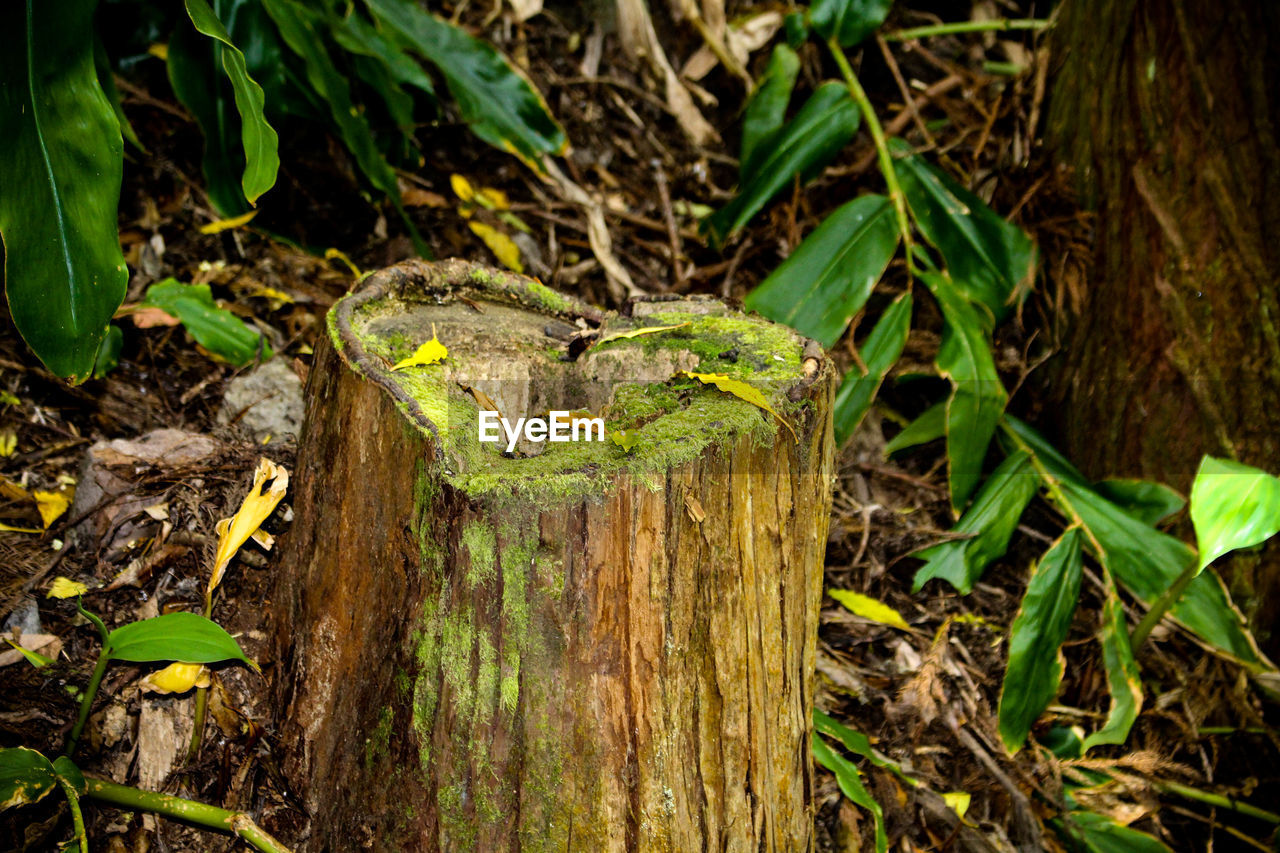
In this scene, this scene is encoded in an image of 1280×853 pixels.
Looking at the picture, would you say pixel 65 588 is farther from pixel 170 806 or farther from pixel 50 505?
pixel 170 806

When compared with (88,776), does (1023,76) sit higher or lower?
higher

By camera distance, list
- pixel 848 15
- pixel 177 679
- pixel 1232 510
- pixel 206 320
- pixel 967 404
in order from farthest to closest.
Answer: pixel 848 15 < pixel 967 404 < pixel 206 320 < pixel 1232 510 < pixel 177 679

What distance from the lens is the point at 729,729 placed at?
1040 millimetres

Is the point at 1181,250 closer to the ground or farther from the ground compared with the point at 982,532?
farther from the ground

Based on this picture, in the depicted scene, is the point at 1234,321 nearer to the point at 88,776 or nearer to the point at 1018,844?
the point at 1018,844

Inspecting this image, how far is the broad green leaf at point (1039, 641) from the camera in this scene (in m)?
1.54

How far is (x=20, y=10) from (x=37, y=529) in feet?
2.62

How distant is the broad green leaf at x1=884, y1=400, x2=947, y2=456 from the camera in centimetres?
196

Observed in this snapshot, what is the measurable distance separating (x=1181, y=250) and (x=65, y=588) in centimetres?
229

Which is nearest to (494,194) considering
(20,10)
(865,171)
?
(865,171)

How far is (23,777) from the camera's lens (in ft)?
3.26

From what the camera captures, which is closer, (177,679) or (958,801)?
(177,679)

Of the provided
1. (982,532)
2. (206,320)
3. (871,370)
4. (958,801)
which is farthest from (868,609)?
(206,320)

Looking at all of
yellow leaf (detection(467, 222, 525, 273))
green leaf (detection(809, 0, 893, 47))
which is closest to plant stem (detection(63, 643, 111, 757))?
yellow leaf (detection(467, 222, 525, 273))
